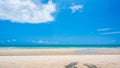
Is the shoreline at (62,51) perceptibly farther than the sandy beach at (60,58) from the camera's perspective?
Yes

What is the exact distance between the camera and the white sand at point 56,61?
2.56m

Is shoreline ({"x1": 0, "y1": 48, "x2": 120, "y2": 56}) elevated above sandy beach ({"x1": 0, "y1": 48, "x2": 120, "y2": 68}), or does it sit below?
above

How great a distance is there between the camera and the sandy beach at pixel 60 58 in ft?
8.42

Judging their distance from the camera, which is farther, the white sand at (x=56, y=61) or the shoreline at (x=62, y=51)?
the shoreline at (x=62, y=51)

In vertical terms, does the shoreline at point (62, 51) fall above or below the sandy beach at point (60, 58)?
above

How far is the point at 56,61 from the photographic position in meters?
2.63

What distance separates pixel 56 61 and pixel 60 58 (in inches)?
2.9

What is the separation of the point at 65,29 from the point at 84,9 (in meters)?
0.40

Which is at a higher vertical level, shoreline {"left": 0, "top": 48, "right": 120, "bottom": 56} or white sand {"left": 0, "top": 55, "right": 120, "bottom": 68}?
shoreline {"left": 0, "top": 48, "right": 120, "bottom": 56}

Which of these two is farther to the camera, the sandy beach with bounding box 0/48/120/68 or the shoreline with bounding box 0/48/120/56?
the shoreline with bounding box 0/48/120/56

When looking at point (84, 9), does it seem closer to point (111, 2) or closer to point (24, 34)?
point (111, 2)

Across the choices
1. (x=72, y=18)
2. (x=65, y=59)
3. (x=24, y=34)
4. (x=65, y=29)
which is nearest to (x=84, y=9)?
(x=72, y=18)

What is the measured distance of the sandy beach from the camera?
257cm

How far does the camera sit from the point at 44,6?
8.68ft
